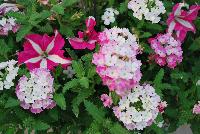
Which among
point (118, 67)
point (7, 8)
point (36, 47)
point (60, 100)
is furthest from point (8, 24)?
point (118, 67)

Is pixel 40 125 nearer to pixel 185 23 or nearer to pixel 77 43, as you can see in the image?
pixel 77 43

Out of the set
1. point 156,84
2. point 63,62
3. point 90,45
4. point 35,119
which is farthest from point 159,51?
point 35,119

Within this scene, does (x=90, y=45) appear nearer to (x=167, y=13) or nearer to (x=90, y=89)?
(x=90, y=89)

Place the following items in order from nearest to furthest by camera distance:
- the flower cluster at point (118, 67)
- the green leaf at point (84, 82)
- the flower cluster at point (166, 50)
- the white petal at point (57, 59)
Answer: the flower cluster at point (118, 67) < the green leaf at point (84, 82) < the white petal at point (57, 59) < the flower cluster at point (166, 50)

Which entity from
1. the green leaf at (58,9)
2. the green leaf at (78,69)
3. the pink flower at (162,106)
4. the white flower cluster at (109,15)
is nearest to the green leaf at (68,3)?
the green leaf at (58,9)

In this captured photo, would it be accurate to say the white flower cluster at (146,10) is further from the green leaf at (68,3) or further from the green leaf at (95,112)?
the green leaf at (95,112)
